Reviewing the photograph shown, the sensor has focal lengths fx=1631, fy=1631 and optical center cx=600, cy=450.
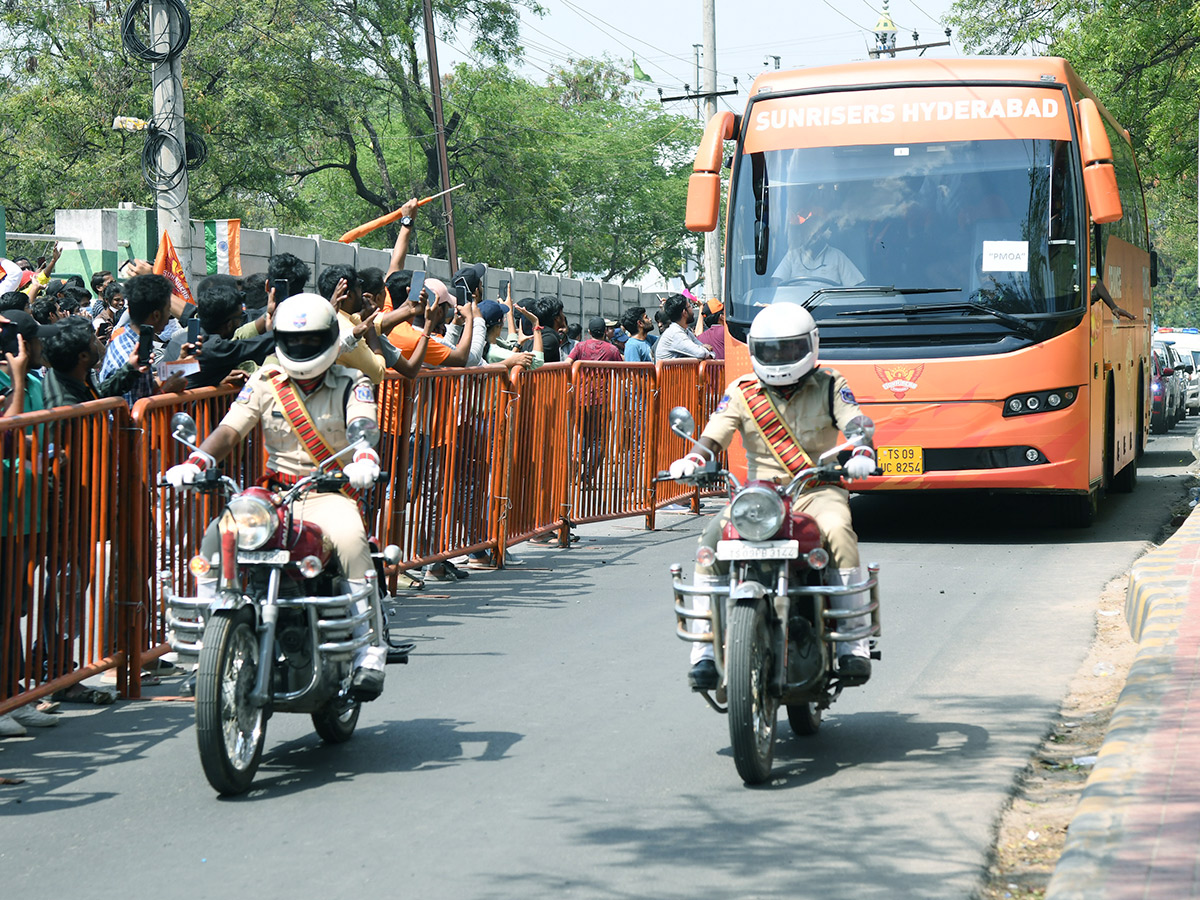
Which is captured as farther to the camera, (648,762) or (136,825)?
(648,762)

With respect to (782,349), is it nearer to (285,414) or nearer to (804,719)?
(804,719)

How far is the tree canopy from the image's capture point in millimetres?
33312

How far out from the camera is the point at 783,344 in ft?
20.6

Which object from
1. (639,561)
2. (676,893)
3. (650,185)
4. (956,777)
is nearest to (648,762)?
(956,777)

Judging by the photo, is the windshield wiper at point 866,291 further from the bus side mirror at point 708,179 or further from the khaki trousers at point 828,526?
the khaki trousers at point 828,526

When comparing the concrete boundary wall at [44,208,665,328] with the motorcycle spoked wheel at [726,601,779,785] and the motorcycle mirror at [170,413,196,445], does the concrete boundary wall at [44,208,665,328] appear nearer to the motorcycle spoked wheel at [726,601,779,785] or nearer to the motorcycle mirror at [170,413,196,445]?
the motorcycle mirror at [170,413,196,445]

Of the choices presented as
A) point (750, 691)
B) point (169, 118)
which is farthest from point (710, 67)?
point (750, 691)

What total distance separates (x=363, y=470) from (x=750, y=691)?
1.58 metres

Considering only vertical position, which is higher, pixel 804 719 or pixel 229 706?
pixel 229 706

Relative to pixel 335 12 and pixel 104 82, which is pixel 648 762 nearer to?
pixel 104 82

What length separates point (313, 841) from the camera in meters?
5.16

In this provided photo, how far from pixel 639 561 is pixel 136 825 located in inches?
264

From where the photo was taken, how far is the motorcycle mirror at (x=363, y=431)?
6051 millimetres

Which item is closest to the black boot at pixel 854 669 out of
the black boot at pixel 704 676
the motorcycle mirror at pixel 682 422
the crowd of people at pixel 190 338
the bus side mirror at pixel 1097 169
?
the black boot at pixel 704 676
